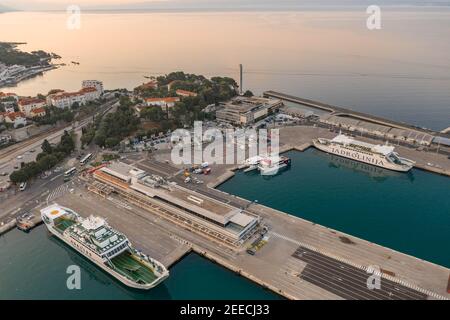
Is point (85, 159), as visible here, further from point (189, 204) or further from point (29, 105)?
point (29, 105)

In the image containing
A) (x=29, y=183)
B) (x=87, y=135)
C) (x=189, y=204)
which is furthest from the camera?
(x=87, y=135)

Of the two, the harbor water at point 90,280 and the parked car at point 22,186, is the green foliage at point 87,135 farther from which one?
the harbor water at point 90,280

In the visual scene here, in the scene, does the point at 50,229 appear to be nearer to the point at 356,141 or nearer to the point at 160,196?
the point at 160,196

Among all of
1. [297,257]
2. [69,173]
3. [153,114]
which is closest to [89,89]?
[153,114]

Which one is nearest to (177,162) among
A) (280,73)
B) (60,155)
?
(60,155)

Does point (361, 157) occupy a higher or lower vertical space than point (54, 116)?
lower

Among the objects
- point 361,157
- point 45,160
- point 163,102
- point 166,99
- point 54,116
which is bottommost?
point 361,157

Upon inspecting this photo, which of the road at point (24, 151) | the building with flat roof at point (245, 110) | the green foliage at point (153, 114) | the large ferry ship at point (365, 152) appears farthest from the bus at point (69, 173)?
the large ferry ship at point (365, 152)
